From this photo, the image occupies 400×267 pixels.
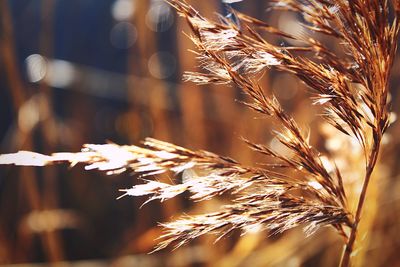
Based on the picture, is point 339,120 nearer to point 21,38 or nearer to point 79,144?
point 79,144

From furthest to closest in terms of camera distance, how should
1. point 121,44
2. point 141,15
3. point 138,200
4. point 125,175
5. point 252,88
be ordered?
point 121,44 → point 125,175 → point 138,200 → point 141,15 → point 252,88

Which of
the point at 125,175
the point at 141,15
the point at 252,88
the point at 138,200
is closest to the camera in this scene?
the point at 252,88

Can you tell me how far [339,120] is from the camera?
0.54m

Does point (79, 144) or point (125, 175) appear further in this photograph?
point (125, 175)

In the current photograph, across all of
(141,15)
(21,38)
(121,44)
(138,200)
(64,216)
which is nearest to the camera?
(141,15)

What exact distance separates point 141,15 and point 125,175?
1.48 m

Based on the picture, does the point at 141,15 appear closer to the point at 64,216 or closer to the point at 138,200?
the point at 64,216

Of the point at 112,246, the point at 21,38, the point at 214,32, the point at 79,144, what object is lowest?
the point at 112,246

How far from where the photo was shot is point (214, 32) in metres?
0.51

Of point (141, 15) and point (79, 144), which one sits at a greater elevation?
point (141, 15)

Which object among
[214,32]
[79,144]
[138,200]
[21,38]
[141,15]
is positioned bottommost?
[138,200]

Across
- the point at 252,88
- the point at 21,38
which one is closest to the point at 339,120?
the point at 252,88

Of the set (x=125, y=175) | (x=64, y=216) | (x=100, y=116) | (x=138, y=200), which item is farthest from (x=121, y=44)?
(x=64, y=216)

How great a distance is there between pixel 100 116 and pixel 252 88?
2.82m
